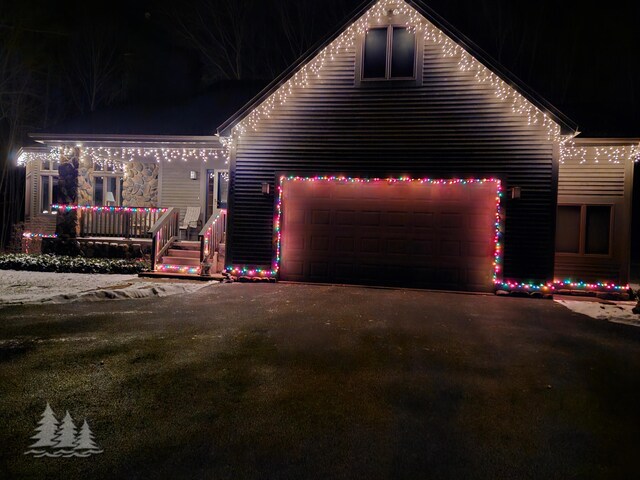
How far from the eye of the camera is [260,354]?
529cm

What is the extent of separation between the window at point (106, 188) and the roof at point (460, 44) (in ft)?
20.4

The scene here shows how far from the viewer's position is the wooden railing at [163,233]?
12047 millimetres

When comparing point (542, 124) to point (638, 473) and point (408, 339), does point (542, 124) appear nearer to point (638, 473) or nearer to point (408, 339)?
point (408, 339)

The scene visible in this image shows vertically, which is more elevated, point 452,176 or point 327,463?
point 452,176

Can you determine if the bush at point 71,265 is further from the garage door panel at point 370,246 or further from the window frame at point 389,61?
the window frame at point 389,61

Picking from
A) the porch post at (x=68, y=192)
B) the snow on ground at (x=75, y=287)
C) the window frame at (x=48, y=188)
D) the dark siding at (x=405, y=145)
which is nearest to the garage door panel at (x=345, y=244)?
the dark siding at (x=405, y=145)

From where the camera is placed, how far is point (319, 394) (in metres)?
4.09

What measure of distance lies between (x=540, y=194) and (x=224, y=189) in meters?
9.44

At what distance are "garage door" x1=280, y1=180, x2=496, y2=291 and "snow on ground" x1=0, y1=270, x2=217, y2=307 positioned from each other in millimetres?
2882

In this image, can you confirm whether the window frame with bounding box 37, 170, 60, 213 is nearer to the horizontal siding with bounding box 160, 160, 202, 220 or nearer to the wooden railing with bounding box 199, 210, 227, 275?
the horizontal siding with bounding box 160, 160, 202, 220

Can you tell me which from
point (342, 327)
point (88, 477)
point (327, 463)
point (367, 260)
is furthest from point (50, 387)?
point (367, 260)

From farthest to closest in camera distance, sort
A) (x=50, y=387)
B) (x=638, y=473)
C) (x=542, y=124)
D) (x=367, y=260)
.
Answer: (x=367, y=260) < (x=542, y=124) < (x=50, y=387) < (x=638, y=473)

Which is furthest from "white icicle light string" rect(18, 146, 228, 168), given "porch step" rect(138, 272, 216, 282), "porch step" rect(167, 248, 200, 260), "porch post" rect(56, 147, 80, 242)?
"porch step" rect(138, 272, 216, 282)

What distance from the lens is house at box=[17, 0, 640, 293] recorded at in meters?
10.5
